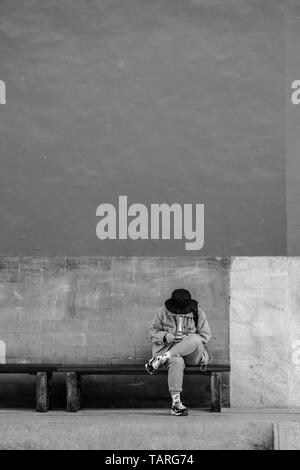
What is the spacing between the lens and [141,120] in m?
10.1

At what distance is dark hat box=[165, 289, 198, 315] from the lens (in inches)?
377

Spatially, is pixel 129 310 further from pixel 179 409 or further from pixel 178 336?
pixel 179 409

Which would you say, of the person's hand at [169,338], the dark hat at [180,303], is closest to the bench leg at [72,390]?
the person's hand at [169,338]

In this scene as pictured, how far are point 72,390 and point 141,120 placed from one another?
9.39 ft

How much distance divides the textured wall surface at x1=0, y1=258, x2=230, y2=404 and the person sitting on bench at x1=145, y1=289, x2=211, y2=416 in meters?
0.26

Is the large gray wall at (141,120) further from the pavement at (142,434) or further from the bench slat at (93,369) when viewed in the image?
the pavement at (142,434)

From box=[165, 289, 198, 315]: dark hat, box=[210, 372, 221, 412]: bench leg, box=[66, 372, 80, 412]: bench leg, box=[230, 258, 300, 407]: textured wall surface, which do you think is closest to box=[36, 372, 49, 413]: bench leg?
box=[66, 372, 80, 412]: bench leg

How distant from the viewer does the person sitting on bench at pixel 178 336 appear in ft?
30.6

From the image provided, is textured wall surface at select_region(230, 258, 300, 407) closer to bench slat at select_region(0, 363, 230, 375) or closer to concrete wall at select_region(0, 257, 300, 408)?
concrete wall at select_region(0, 257, 300, 408)

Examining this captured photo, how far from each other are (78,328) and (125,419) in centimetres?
132

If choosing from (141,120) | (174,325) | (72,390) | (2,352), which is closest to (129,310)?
(174,325)

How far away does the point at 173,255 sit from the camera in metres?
9.99
